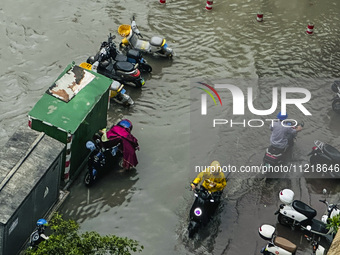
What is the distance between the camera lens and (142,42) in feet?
54.4

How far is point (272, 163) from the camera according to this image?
13195 mm

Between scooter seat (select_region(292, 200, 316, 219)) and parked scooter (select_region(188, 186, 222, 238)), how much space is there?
164 centimetres

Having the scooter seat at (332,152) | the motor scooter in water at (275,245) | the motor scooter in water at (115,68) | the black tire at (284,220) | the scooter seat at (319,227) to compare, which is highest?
the motor scooter in water at (115,68)

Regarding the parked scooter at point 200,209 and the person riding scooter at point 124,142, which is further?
the person riding scooter at point 124,142

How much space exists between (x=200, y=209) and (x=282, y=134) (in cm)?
272

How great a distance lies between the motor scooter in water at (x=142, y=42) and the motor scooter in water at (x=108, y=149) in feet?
13.1

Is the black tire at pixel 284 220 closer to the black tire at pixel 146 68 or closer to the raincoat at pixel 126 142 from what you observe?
the raincoat at pixel 126 142

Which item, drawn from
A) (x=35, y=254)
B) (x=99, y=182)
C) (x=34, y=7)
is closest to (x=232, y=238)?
(x=99, y=182)

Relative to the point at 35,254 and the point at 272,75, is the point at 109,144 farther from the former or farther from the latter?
the point at 272,75

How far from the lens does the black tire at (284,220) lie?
1217cm

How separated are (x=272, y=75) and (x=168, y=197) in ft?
17.5

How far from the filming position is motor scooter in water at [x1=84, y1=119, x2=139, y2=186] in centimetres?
1271

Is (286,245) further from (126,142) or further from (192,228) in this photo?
(126,142)

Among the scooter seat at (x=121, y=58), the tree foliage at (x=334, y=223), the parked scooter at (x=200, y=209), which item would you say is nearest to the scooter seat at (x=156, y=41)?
the scooter seat at (x=121, y=58)
